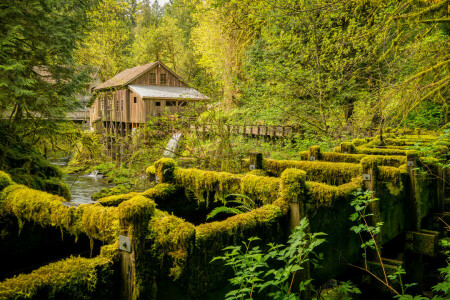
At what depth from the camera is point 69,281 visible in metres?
1.72

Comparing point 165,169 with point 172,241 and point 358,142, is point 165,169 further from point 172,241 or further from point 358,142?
point 358,142

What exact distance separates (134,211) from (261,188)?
6.45 feet

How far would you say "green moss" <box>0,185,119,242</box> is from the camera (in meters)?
2.21

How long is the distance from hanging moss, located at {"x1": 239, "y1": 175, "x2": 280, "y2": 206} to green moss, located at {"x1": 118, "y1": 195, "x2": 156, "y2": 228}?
1829mm

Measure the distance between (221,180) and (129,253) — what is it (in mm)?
2196

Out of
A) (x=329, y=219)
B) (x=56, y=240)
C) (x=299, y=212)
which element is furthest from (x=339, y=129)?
(x=56, y=240)

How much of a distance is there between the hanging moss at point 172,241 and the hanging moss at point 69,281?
0.92ft

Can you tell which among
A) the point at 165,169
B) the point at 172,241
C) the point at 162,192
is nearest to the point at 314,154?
the point at 165,169

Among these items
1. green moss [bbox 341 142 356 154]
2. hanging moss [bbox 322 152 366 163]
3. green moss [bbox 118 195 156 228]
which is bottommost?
green moss [bbox 118 195 156 228]

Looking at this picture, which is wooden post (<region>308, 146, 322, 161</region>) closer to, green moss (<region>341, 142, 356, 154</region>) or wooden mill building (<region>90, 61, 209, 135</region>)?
green moss (<region>341, 142, 356, 154</region>)

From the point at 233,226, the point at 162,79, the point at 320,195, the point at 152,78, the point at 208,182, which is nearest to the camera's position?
the point at 233,226

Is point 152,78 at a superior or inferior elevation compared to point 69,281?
superior

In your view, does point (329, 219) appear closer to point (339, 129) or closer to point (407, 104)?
point (407, 104)

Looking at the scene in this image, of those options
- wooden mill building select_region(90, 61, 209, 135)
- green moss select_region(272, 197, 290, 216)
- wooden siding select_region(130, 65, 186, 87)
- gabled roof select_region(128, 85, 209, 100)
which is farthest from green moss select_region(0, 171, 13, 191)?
wooden siding select_region(130, 65, 186, 87)
